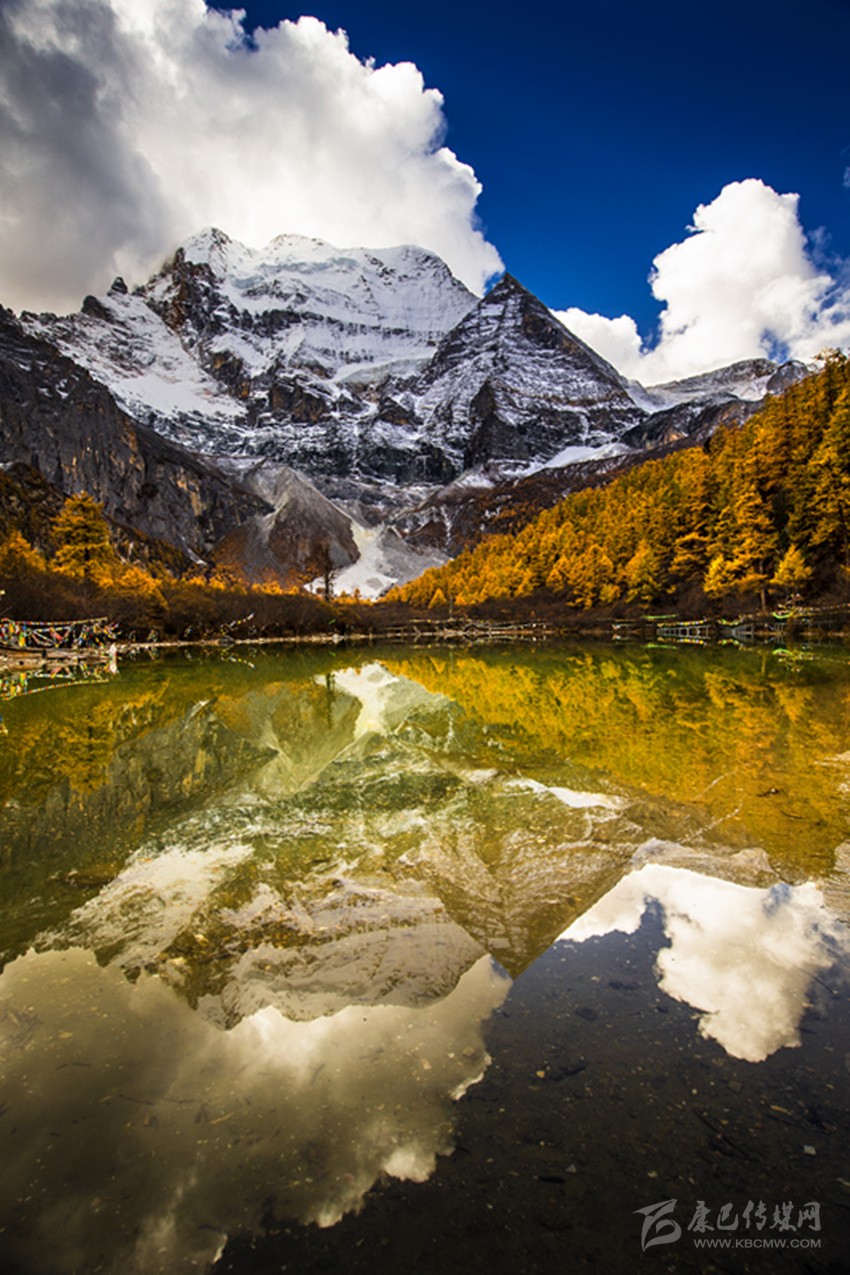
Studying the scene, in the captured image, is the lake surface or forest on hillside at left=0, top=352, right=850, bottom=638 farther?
forest on hillside at left=0, top=352, right=850, bottom=638

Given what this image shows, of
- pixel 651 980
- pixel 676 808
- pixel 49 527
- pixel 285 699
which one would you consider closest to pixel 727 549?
pixel 285 699

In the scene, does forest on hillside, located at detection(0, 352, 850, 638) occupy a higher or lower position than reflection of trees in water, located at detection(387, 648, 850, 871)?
higher

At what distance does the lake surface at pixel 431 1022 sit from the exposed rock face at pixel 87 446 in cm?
10467

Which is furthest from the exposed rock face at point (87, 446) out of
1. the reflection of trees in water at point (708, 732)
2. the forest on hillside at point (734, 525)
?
the reflection of trees in water at point (708, 732)

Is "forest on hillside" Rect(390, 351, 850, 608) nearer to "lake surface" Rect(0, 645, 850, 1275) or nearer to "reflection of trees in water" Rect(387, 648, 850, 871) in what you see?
"reflection of trees in water" Rect(387, 648, 850, 871)

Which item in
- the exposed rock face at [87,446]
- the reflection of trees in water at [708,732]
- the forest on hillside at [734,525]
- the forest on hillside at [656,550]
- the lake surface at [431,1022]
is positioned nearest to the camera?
the lake surface at [431,1022]

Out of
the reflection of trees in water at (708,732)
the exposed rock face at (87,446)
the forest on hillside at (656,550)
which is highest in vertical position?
the exposed rock face at (87,446)

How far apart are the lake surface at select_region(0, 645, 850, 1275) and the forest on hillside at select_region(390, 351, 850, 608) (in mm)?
35115

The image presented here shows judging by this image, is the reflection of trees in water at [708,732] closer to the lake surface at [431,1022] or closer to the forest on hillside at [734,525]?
the lake surface at [431,1022]

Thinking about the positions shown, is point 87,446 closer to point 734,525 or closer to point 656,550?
point 656,550

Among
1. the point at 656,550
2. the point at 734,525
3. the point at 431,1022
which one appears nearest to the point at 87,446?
the point at 656,550

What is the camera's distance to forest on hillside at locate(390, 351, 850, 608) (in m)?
36.6

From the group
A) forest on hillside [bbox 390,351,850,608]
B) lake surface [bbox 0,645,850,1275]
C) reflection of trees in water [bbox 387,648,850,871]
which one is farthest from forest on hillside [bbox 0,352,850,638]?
lake surface [bbox 0,645,850,1275]

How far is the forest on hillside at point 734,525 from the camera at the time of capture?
3656cm
